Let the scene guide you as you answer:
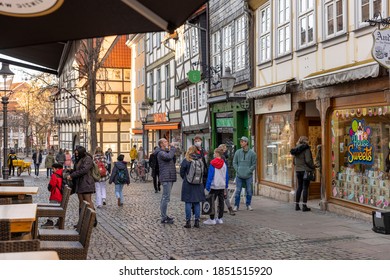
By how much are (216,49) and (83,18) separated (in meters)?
14.8

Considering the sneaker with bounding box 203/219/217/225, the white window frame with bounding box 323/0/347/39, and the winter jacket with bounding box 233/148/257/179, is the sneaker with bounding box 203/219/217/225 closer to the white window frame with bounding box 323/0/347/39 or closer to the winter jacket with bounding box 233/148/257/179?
the winter jacket with bounding box 233/148/257/179

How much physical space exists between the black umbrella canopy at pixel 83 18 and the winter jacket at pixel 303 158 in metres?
7.23

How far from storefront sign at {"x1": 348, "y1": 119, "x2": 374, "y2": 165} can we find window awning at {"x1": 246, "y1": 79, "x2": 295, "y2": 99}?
2.22m

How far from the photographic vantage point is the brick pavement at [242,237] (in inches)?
242

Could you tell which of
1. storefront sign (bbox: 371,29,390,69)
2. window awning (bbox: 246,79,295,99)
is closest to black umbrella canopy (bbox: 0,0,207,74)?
storefront sign (bbox: 371,29,390,69)

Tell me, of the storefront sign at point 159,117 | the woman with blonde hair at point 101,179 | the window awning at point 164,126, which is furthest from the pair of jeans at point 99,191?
the storefront sign at point 159,117

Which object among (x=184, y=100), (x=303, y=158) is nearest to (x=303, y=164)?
(x=303, y=158)

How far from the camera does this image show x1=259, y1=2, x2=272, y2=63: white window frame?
12.9m

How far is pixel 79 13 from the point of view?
9.54 feet

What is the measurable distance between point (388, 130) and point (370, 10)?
192 centimetres

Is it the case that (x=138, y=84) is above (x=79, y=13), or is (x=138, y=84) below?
above

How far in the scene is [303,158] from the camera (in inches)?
401

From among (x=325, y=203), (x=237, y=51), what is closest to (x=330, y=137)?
(x=325, y=203)
